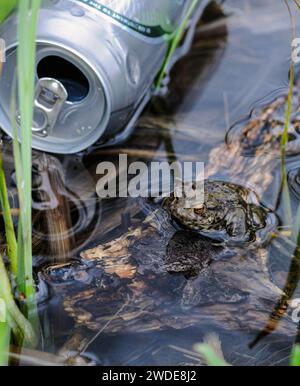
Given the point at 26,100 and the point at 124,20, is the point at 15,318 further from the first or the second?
the point at 124,20

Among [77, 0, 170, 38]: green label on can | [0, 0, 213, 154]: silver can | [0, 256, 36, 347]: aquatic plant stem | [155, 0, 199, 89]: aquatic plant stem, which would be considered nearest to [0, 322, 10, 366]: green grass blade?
[0, 256, 36, 347]: aquatic plant stem

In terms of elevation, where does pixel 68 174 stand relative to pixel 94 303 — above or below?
above

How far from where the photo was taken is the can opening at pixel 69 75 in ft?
4.25

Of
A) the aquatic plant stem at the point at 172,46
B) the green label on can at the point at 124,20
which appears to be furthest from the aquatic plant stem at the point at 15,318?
the aquatic plant stem at the point at 172,46

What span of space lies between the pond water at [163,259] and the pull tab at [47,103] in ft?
0.27

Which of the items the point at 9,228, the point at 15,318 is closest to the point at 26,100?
the point at 9,228

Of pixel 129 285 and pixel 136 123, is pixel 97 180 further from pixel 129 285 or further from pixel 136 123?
pixel 129 285

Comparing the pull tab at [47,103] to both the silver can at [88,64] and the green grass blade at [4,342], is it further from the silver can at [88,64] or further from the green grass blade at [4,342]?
the green grass blade at [4,342]

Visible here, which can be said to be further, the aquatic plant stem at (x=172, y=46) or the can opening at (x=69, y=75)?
the aquatic plant stem at (x=172, y=46)

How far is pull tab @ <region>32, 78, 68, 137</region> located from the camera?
126 centimetres

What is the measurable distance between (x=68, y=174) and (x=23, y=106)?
0.51 metres

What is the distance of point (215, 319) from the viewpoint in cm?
108

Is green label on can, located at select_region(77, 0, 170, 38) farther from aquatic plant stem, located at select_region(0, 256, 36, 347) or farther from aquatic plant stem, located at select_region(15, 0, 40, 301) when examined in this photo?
aquatic plant stem, located at select_region(0, 256, 36, 347)

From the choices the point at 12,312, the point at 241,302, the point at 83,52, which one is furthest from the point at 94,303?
the point at 83,52
